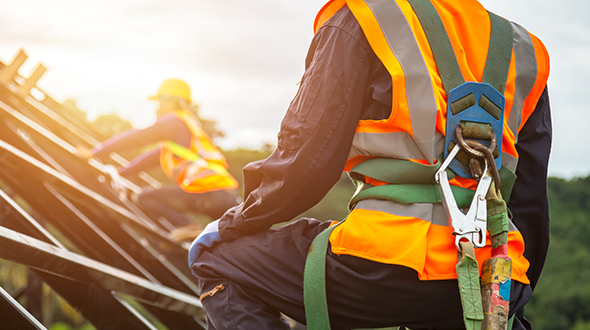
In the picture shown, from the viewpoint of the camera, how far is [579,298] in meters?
13.0

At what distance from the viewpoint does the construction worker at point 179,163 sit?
4.48 meters

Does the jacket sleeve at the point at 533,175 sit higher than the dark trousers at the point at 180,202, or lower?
higher

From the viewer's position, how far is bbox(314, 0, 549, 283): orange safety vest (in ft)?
4.04

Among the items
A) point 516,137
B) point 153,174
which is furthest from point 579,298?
point 516,137

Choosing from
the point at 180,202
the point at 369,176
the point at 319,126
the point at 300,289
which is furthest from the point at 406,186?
the point at 180,202

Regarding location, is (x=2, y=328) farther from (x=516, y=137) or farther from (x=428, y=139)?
(x=516, y=137)

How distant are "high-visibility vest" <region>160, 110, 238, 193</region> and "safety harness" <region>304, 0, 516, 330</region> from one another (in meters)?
3.36

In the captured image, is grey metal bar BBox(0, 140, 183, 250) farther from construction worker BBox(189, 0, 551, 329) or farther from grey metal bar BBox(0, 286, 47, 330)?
construction worker BBox(189, 0, 551, 329)

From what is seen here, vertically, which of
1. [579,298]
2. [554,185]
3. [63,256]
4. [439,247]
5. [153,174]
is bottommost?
[579,298]

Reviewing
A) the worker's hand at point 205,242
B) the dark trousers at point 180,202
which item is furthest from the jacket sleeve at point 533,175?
the dark trousers at point 180,202

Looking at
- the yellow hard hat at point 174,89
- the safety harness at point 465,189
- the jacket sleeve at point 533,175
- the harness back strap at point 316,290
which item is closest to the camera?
the safety harness at point 465,189

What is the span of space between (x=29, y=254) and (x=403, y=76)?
1.21 meters

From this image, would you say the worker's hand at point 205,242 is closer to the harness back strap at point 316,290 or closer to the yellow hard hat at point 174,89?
the harness back strap at point 316,290

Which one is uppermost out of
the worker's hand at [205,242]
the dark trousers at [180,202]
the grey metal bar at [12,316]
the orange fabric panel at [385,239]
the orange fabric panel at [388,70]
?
the orange fabric panel at [388,70]
